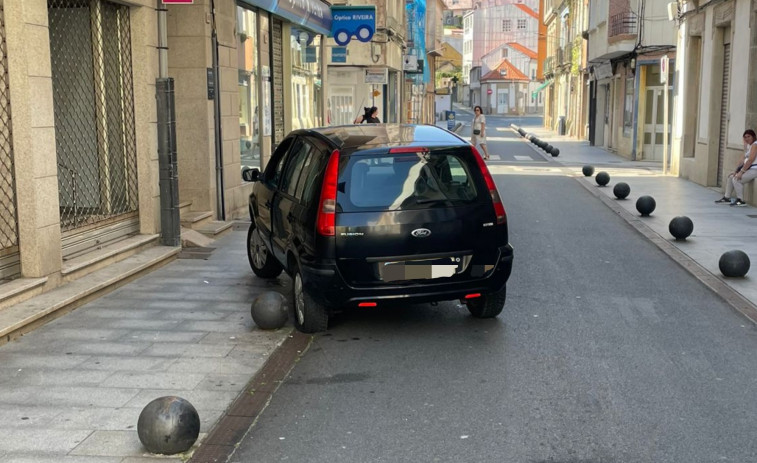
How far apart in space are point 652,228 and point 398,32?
2751cm

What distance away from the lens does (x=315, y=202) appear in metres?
6.81

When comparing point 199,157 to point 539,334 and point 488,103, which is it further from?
point 488,103

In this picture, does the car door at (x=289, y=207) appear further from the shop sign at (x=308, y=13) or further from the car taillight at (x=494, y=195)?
the shop sign at (x=308, y=13)

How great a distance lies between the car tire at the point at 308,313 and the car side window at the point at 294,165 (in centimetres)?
97

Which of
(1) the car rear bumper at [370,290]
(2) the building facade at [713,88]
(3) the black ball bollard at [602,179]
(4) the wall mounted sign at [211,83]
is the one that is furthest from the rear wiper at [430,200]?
(3) the black ball bollard at [602,179]

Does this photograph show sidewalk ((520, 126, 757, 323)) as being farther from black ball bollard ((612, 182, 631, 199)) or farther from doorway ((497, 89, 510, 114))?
doorway ((497, 89, 510, 114))

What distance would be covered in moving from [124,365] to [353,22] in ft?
57.8

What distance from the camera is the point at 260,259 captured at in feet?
30.7

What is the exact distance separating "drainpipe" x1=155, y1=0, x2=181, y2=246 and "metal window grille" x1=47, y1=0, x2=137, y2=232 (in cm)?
33

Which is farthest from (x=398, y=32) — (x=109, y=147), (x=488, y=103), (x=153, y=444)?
(x=488, y=103)

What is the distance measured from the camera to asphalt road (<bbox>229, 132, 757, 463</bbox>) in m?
4.71

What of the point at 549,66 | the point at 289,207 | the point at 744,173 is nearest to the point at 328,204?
the point at 289,207

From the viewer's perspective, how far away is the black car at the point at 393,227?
262 inches

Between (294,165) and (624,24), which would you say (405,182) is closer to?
(294,165)
